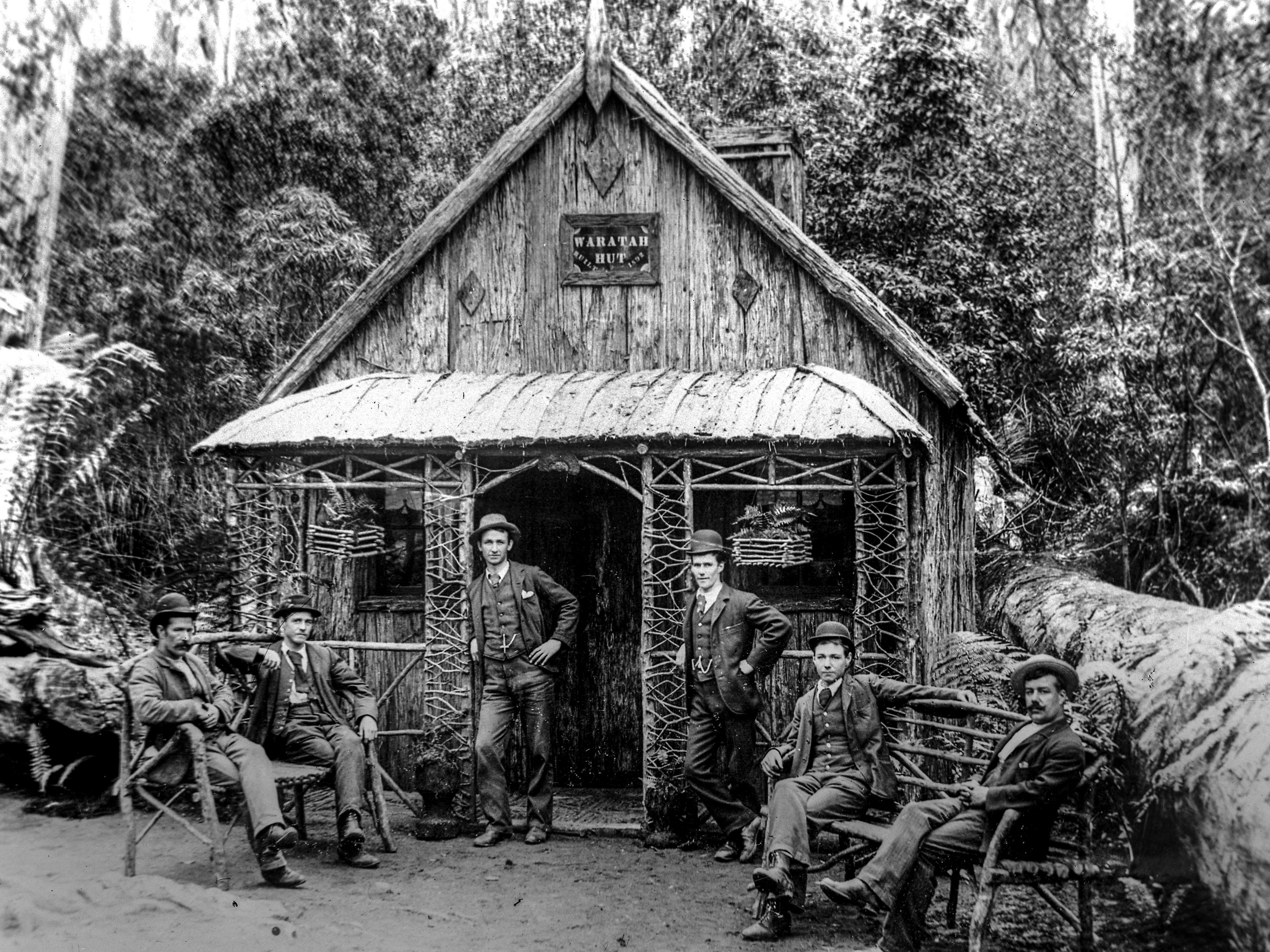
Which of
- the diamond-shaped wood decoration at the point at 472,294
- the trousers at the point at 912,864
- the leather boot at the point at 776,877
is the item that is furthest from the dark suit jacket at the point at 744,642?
the diamond-shaped wood decoration at the point at 472,294

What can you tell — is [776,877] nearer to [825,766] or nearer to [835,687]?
[825,766]

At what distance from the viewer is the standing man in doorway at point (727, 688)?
7.70 m

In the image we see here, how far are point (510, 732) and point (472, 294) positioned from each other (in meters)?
4.22

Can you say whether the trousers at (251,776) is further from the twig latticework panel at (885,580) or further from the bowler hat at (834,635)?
the twig latticework panel at (885,580)

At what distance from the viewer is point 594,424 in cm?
880

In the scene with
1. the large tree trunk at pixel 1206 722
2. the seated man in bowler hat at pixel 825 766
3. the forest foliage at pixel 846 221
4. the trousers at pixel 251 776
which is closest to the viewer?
the large tree trunk at pixel 1206 722

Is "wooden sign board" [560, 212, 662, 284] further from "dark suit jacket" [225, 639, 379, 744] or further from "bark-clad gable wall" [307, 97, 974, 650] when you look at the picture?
"dark suit jacket" [225, 639, 379, 744]

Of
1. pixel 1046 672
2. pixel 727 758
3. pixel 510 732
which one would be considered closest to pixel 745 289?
pixel 727 758

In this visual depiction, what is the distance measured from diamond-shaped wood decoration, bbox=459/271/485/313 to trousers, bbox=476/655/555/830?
3649 millimetres

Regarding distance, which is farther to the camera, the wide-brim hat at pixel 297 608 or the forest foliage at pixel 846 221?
the forest foliage at pixel 846 221

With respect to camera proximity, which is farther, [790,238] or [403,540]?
[403,540]

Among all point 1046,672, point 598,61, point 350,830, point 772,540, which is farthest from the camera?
point 598,61

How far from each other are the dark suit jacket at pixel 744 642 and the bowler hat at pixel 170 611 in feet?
11.2

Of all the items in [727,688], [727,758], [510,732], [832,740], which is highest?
[727,688]
